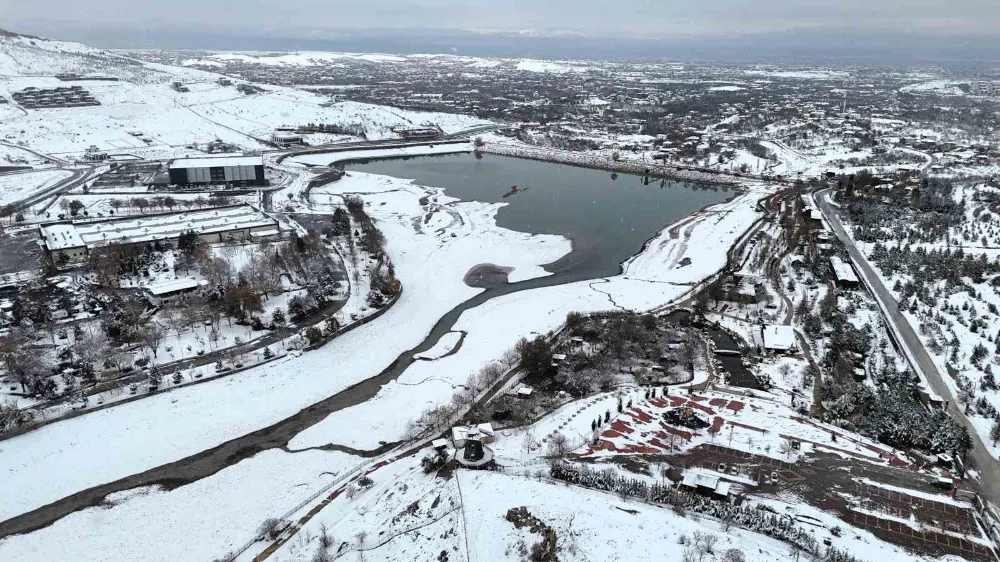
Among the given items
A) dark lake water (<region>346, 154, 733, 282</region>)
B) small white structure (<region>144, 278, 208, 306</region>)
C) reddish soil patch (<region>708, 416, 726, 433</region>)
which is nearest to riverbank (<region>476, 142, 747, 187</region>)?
dark lake water (<region>346, 154, 733, 282</region>)

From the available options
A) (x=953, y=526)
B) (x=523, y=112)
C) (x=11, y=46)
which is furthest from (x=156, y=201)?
(x=11, y=46)

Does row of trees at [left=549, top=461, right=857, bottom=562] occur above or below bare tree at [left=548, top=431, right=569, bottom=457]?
above

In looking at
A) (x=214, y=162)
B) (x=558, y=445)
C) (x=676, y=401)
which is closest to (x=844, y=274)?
(x=676, y=401)

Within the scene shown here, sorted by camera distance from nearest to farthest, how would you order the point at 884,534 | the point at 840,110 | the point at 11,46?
the point at 884,534, the point at 840,110, the point at 11,46

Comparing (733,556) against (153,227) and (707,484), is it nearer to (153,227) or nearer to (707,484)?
(707,484)

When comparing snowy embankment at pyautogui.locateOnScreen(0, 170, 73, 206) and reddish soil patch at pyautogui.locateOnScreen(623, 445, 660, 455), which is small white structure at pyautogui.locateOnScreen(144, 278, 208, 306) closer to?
reddish soil patch at pyautogui.locateOnScreen(623, 445, 660, 455)

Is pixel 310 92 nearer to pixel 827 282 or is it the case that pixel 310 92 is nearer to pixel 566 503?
pixel 827 282

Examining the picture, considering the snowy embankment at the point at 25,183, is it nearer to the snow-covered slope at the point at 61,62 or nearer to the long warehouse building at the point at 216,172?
the long warehouse building at the point at 216,172
